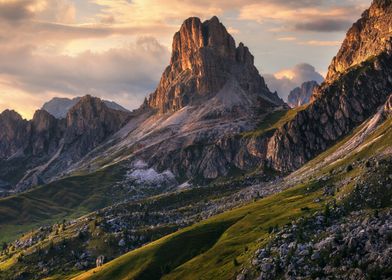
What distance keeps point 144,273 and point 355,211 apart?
77.7 m

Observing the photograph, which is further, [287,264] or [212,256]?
[212,256]

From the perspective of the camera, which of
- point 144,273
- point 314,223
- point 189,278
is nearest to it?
point 314,223

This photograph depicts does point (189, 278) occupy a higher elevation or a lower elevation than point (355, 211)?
lower

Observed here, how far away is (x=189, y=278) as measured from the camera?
169m

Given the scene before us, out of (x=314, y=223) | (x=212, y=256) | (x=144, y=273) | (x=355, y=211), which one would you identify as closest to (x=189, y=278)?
(x=212, y=256)

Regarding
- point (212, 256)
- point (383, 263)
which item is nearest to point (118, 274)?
Answer: point (212, 256)

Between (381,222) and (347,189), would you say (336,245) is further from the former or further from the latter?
(347,189)

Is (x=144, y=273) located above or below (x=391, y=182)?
below

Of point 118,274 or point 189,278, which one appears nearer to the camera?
point 189,278

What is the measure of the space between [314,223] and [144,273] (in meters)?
67.8

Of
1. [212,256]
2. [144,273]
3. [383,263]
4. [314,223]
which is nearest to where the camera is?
[383,263]

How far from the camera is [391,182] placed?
16900 centimetres

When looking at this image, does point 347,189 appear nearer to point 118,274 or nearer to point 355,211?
point 355,211

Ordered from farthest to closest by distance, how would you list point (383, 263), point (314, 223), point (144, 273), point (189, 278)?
point (144, 273) → point (189, 278) → point (314, 223) → point (383, 263)
